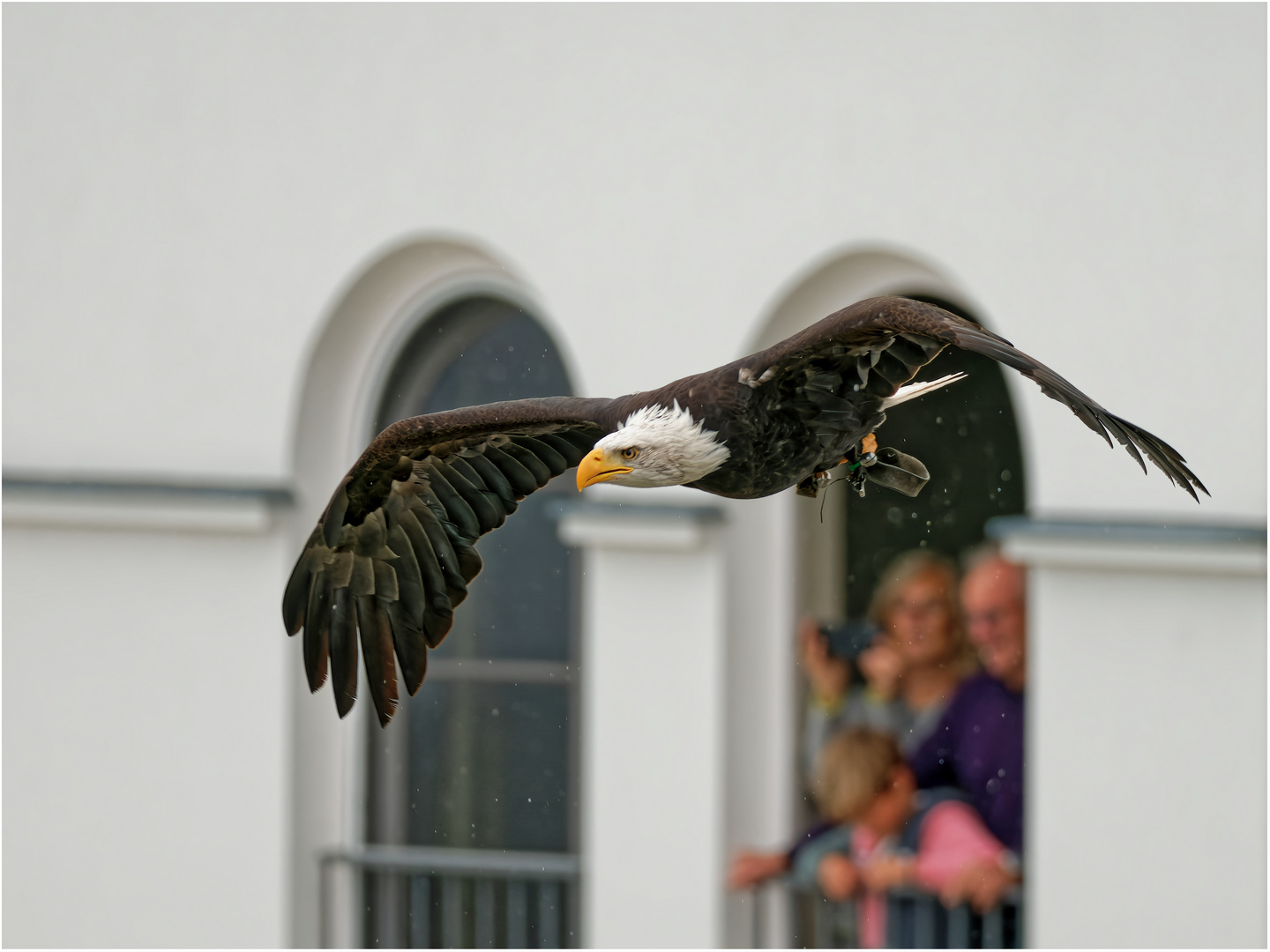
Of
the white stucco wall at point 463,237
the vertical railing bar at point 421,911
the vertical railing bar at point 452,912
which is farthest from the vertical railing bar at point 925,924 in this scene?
the vertical railing bar at point 421,911

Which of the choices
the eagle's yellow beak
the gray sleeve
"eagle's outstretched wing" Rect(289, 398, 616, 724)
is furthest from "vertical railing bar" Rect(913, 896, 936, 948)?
the eagle's yellow beak

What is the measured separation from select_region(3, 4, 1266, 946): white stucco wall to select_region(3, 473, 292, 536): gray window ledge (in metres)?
0.07

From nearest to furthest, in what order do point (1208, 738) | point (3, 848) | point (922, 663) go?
point (1208, 738), point (922, 663), point (3, 848)

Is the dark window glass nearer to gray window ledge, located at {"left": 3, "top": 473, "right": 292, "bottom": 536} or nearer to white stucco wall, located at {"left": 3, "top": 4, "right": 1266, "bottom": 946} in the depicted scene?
white stucco wall, located at {"left": 3, "top": 4, "right": 1266, "bottom": 946}

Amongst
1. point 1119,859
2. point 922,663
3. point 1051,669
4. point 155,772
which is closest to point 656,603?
point 922,663

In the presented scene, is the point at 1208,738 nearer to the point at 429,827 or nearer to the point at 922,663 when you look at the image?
the point at 922,663

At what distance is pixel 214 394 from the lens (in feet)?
17.3

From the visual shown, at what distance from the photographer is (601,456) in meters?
2.57

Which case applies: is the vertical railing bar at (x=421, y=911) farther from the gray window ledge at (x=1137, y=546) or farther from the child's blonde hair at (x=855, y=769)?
the gray window ledge at (x=1137, y=546)

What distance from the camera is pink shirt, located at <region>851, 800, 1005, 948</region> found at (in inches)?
184

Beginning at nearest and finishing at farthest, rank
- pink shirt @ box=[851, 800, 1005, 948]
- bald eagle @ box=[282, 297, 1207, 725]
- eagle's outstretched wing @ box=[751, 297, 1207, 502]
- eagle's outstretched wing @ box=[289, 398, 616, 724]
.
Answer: eagle's outstretched wing @ box=[751, 297, 1207, 502], bald eagle @ box=[282, 297, 1207, 725], eagle's outstretched wing @ box=[289, 398, 616, 724], pink shirt @ box=[851, 800, 1005, 948]

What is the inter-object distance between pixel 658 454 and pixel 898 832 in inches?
101

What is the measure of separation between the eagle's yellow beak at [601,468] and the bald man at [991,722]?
2.35 metres

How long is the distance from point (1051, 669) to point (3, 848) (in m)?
3.45
